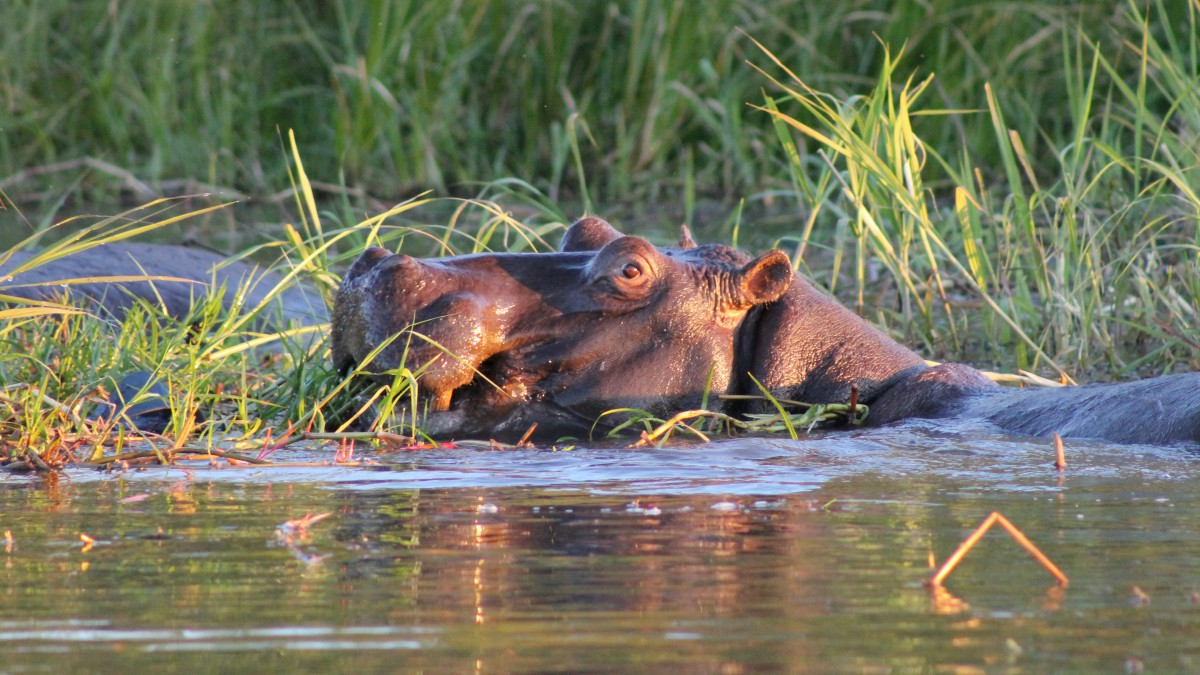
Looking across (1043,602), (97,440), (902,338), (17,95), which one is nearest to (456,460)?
(97,440)

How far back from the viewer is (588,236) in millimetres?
5016

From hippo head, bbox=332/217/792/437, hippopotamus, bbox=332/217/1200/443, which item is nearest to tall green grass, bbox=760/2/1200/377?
hippopotamus, bbox=332/217/1200/443

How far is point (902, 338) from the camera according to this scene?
6520 mm

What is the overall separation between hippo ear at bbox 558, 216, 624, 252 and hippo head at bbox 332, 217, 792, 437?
0.11 metres

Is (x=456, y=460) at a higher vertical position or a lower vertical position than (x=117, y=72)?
lower

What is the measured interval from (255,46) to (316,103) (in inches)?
24.1

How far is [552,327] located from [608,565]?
74.9 inches

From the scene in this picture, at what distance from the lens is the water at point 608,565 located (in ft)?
7.34

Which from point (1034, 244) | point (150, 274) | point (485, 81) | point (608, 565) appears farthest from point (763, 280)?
point (485, 81)

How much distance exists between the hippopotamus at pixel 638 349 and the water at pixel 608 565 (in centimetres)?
37

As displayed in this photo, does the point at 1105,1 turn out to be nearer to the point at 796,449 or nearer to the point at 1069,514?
the point at 796,449

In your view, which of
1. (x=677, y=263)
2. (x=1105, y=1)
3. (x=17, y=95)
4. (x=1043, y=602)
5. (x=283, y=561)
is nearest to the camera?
(x=1043, y=602)

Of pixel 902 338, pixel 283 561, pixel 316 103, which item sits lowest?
pixel 283 561

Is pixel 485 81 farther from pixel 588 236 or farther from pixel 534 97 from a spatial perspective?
pixel 588 236
